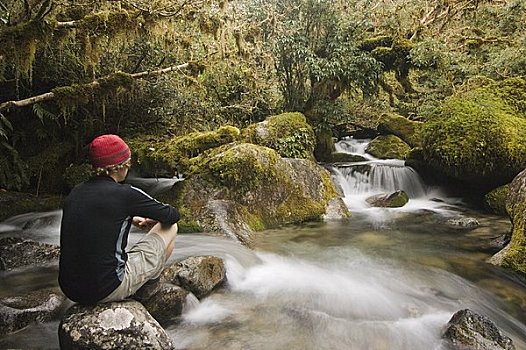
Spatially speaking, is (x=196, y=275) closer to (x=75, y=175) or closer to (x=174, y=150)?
(x=174, y=150)

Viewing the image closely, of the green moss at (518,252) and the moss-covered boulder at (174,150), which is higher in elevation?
the moss-covered boulder at (174,150)

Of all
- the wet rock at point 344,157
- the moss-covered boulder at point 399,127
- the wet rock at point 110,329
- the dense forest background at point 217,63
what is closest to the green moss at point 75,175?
the dense forest background at point 217,63

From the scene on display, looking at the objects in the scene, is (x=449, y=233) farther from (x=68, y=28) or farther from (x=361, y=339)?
(x=68, y=28)

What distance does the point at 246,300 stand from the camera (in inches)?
177

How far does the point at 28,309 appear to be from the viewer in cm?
369

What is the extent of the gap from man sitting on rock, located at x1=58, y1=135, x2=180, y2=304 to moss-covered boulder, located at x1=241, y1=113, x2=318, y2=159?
726 cm

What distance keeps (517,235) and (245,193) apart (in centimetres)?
455

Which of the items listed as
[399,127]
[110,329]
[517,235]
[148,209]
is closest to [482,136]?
[517,235]

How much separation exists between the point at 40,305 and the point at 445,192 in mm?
9891

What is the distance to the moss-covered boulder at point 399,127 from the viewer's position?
14.9 metres

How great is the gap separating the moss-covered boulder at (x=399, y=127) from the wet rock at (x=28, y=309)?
529 inches

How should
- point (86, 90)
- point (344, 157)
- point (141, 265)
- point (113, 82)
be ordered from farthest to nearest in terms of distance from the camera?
1. point (344, 157)
2. point (113, 82)
3. point (86, 90)
4. point (141, 265)

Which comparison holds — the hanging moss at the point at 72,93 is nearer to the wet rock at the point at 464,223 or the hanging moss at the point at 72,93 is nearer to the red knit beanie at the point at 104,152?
the red knit beanie at the point at 104,152

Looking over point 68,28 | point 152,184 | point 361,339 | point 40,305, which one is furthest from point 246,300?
point 152,184
